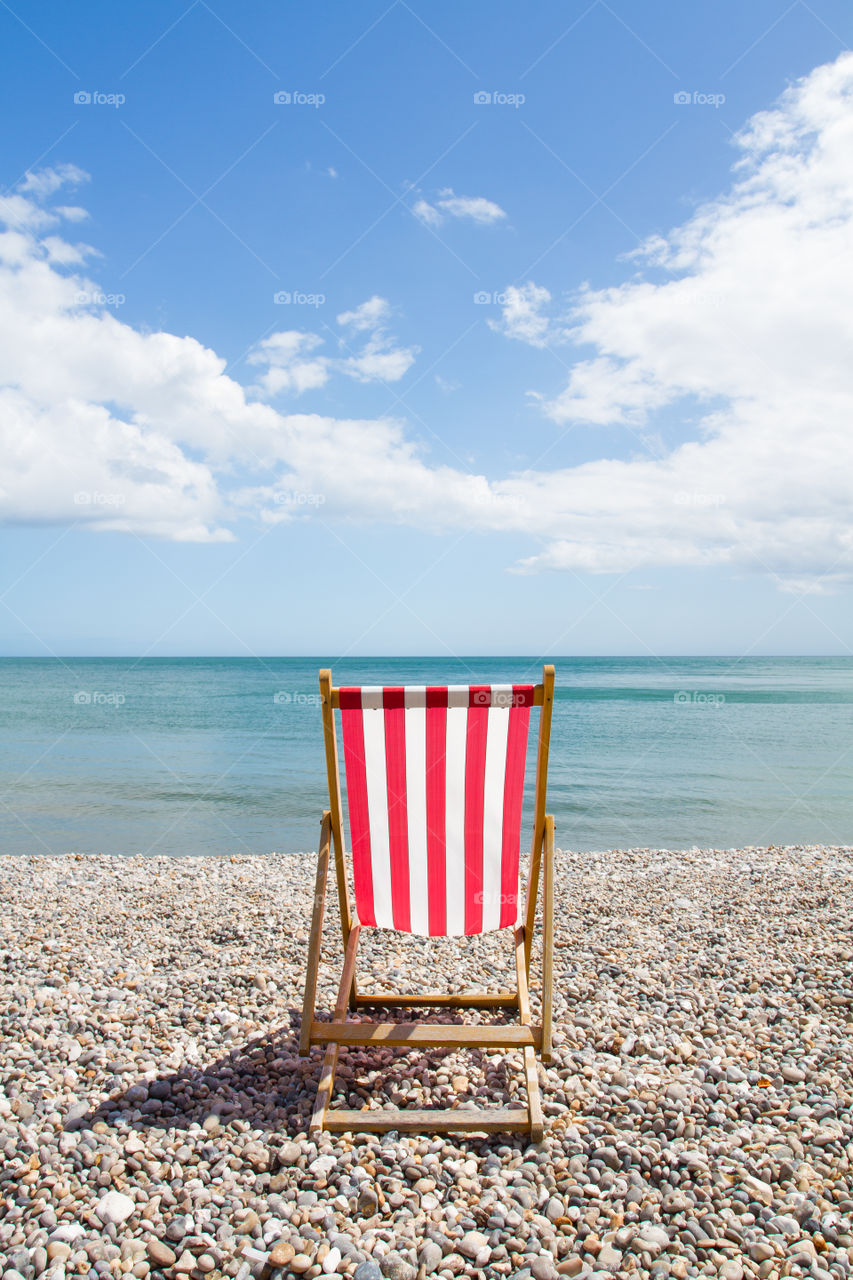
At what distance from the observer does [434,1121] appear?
7.29ft

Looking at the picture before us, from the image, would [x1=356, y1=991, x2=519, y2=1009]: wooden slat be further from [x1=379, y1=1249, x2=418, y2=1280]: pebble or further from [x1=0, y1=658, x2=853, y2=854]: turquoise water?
[x1=0, y1=658, x2=853, y2=854]: turquoise water

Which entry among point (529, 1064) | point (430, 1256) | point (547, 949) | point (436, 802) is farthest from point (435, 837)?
point (430, 1256)

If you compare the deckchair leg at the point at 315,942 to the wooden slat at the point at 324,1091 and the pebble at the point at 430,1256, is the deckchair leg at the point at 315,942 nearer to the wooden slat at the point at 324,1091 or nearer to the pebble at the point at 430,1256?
the wooden slat at the point at 324,1091

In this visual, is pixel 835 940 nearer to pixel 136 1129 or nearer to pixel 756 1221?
pixel 756 1221

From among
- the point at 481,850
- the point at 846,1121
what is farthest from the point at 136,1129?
the point at 846,1121

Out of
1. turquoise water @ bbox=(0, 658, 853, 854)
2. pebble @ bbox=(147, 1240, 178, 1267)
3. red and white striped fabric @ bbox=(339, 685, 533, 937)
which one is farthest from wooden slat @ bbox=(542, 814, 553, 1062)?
turquoise water @ bbox=(0, 658, 853, 854)

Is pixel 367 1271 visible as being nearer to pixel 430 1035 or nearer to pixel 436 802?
pixel 430 1035

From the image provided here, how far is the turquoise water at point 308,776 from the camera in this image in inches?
304

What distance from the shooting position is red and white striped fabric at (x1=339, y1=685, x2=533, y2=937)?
2.65 m

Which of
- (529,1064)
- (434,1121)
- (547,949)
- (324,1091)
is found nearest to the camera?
(434,1121)

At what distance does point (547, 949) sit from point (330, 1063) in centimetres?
83

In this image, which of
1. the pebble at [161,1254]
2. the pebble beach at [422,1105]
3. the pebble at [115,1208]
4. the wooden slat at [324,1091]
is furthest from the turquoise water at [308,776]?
the pebble at [161,1254]

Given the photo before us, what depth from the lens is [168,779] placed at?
1125 cm

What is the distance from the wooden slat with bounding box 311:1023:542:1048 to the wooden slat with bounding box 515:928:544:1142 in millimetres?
65
